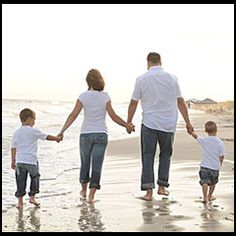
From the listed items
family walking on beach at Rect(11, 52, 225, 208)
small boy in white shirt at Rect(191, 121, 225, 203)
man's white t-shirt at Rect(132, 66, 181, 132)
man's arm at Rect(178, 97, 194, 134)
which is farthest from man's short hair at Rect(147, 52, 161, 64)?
small boy in white shirt at Rect(191, 121, 225, 203)

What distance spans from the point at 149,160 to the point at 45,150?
24.7ft

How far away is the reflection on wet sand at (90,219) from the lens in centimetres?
548

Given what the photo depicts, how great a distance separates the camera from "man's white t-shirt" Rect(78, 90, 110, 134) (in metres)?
7.09

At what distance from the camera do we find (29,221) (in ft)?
19.4

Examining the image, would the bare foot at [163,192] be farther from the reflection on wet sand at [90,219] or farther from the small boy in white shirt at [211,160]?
the reflection on wet sand at [90,219]

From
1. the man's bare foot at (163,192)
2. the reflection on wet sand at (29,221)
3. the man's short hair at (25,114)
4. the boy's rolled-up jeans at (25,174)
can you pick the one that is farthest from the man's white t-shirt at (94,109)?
the reflection on wet sand at (29,221)

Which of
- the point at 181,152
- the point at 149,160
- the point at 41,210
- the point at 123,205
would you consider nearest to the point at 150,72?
the point at 149,160

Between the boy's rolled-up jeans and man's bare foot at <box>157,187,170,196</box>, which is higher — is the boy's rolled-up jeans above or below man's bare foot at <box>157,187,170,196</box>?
above

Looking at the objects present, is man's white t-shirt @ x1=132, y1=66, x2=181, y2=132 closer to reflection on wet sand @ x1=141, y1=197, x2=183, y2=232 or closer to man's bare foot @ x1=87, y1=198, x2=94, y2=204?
reflection on wet sand @ x1=141, y1=197, x2=183, y2=232

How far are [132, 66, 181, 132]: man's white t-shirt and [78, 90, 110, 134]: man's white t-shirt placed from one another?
0.39m

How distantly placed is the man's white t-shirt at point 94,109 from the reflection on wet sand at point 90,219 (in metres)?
0.93

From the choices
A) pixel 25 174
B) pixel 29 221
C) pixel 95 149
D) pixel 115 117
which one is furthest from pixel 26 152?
pixel 29 221

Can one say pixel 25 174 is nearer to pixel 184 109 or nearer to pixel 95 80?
pixel 95 80

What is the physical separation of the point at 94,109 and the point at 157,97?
77 centimetres
